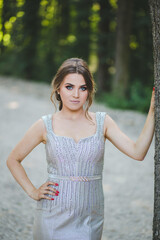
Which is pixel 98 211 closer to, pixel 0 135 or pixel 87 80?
pixel 87 80

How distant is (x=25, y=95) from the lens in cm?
1314

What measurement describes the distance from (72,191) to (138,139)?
1.90 feet

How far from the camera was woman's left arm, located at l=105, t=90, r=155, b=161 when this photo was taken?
2057mm

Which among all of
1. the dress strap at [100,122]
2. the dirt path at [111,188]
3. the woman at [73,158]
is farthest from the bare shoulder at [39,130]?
the dirt path at [111,188]

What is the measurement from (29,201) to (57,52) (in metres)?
15.1

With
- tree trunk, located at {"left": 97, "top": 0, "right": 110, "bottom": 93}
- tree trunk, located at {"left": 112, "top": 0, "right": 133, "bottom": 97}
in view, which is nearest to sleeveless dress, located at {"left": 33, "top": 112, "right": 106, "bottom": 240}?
tree trunk, located at {"left": 112, "top": 0, "right": 133, "bottom": 97}

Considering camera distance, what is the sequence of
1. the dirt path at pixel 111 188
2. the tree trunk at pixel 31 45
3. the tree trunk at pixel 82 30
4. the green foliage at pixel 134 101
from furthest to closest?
the tree trunk at pixel 31 45 → the tree trunk at pixel 82 30 → the green foliage at pixel 134 101 → the dirt path at pixel 111 188

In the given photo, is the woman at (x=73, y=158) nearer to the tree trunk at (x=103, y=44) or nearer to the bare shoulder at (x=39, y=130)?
the bare shoulder at (x=39, y=130)

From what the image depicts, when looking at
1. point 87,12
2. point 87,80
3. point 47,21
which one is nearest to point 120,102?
point 87,12

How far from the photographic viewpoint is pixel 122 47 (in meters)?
11.2

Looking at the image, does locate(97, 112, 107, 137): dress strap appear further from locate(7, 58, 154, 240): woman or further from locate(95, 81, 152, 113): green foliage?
locate(95, 81, 152, 113): green foliage

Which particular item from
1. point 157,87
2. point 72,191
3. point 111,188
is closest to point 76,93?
point 157,87

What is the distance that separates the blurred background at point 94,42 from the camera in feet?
34.7

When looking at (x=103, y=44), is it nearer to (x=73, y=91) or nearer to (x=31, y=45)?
Result: (x=31, y=45)
